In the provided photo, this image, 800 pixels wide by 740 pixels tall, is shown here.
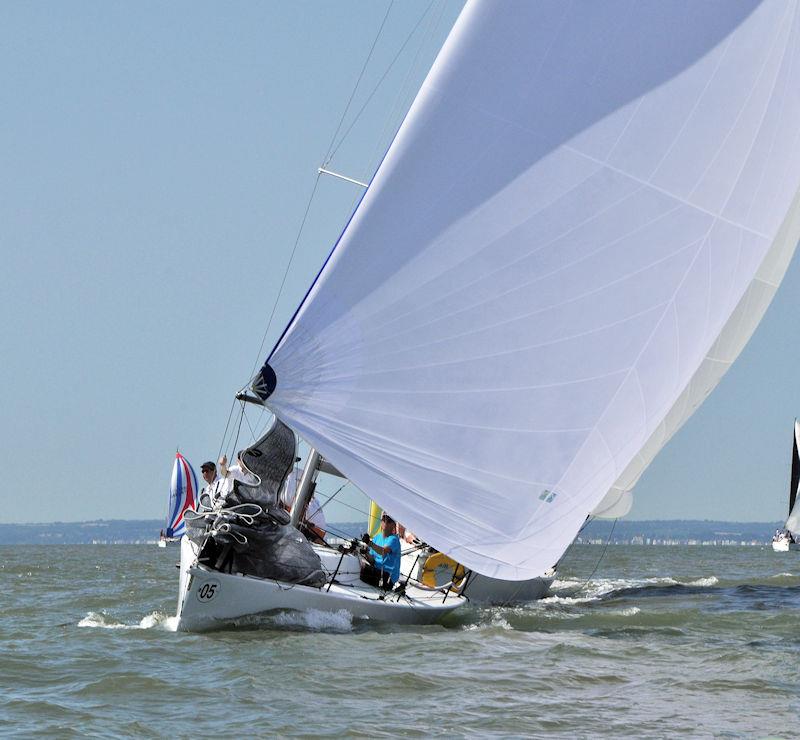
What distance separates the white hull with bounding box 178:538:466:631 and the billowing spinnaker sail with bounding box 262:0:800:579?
6.56 feet

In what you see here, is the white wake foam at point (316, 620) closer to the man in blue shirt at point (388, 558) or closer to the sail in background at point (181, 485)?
the man in blue shirt at point (388, 558)

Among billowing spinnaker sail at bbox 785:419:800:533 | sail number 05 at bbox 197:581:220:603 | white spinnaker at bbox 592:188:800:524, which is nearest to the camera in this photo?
sail number 05 at bbox 197:581:220:603

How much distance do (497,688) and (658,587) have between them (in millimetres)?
16522

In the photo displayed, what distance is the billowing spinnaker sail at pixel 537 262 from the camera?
13.4 m

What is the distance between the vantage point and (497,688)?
37.3ft

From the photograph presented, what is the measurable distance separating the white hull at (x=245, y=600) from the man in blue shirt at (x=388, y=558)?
1.34m

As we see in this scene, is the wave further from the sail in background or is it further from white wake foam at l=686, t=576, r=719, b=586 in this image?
the sail in background

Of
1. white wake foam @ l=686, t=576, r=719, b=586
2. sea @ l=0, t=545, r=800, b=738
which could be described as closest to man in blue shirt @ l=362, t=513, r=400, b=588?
sea @ l=0, t=545, r=800, b=738

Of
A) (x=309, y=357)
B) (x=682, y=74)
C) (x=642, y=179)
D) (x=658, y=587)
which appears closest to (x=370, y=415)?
(x=309, y=357)

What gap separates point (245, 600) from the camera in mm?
14500

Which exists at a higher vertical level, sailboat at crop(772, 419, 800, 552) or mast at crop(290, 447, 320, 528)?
mast at crop(290, 447, 320, 528)

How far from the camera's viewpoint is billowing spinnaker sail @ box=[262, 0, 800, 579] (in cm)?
1338

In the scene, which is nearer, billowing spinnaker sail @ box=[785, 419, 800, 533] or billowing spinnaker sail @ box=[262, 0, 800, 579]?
billowing spinnaker sail @ box=[262, 0, 800, 579]

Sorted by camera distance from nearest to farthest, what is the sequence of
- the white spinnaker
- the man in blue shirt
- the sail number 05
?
1. the sail number 05
2. the man in blue shirt
3. the white spinnaker
